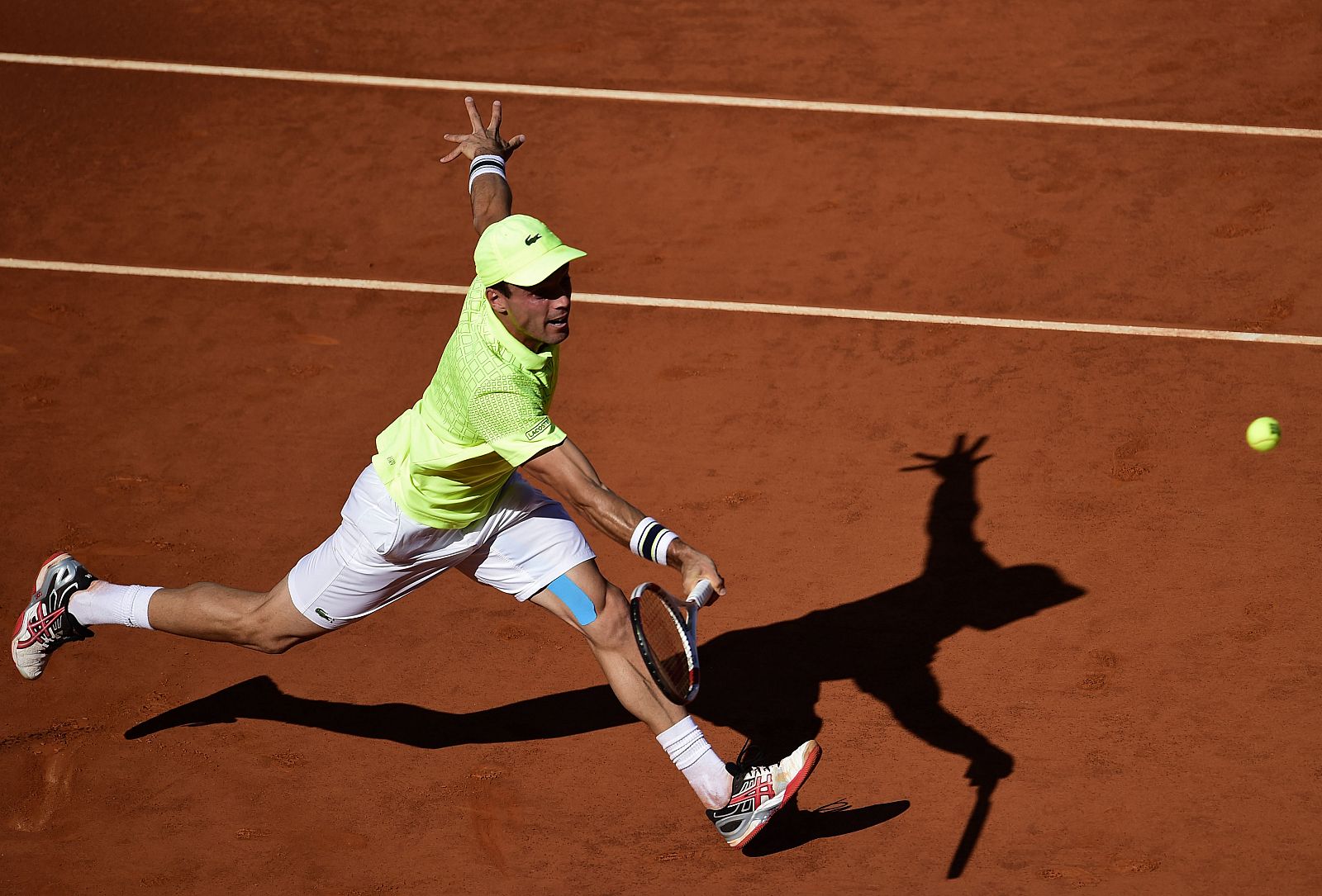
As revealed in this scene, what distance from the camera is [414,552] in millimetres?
5957

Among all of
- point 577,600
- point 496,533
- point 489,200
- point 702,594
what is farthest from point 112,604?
point 702,594

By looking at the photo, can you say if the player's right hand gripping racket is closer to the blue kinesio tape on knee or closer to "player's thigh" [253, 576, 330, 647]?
the blue kinesio tape on knee

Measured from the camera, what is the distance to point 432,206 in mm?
9930

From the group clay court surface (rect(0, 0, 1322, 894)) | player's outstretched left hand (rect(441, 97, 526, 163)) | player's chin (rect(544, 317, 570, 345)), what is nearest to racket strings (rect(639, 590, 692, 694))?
player's chin (rect(544, 317, 570, 345))

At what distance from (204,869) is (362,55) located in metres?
7.03

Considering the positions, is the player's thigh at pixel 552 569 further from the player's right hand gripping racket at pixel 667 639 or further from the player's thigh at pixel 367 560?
the player's right hand gripping racket at pixel 667 639

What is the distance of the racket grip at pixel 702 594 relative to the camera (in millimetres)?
4992

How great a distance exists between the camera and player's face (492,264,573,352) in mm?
5438

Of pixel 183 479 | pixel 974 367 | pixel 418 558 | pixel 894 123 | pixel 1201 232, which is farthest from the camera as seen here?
pixel 894 123

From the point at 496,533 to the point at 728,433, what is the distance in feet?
8.12

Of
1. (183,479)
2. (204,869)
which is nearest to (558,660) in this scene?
(204,869)

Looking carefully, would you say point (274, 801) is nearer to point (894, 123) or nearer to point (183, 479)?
point (183, 479)

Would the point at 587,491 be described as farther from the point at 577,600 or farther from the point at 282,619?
the point at 282,619

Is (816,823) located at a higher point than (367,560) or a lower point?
lower
